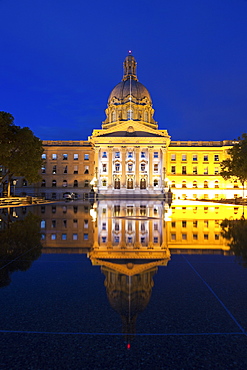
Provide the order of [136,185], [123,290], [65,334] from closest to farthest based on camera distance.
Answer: [65,334] → [123,290] → [136,185]

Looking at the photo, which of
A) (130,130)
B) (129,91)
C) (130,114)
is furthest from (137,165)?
(129,91)

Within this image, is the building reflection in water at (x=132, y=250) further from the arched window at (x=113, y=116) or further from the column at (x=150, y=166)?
the arched window at (x=113, y=116)

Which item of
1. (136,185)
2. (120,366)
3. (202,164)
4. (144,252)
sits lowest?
(120,366)

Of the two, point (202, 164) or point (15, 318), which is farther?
point (202, 164)

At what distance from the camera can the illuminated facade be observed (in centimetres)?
8744

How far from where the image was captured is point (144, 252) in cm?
820

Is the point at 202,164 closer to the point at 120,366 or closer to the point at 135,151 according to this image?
the point at 135,151

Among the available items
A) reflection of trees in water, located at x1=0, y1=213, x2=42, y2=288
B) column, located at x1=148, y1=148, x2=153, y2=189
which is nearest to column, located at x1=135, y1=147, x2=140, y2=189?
column, located at x1=148, y1=148, x2=153, y2=189

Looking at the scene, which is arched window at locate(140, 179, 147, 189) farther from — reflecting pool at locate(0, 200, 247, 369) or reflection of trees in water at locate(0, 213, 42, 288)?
reflecting pool at locate(0, 200, 247, 369)

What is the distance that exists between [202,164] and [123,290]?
103 meters

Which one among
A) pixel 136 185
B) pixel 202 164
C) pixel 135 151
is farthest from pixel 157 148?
pixel 202 164

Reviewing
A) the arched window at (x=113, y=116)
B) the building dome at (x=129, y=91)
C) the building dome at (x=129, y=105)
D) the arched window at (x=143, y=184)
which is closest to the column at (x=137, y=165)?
the arched window at (x=143, y=184)

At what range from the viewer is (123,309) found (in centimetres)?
438

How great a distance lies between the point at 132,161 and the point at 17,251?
8034 cm
